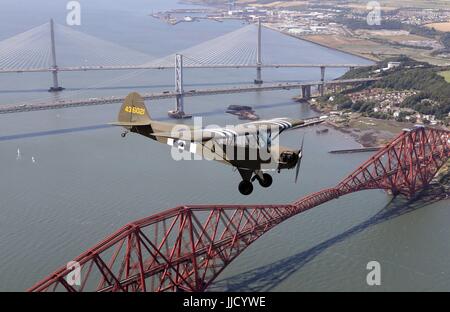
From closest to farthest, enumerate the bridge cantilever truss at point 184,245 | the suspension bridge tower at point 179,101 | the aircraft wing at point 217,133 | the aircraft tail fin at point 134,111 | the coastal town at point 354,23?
the aircraft wing at point 217,133, the aircraft tail fin at point 134,111, the bridge cantilever truss at point 184,245, the suspension bridge tower at point 179,101, the coastal town at point 354,23

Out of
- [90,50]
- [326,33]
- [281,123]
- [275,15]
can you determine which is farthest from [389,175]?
[275,15]

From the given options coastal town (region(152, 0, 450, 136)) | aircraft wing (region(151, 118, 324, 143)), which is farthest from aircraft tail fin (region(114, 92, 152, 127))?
coastal town (region(152, 0, 450, 136))

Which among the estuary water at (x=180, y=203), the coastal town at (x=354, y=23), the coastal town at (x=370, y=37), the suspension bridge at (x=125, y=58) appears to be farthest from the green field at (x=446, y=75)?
the estuary water at (x=180, y=203)

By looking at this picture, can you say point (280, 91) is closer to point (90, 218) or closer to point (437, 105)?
point (437, 105)

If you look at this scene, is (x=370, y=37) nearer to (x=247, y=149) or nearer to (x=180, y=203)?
(x=180, y=203)

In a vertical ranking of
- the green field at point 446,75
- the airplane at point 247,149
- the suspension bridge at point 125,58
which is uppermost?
the airplane at point 247,149

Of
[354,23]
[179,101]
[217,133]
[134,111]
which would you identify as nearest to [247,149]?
[217,133]

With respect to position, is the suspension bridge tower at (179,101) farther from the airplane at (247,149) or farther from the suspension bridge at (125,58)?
the airplane at (247,149)
